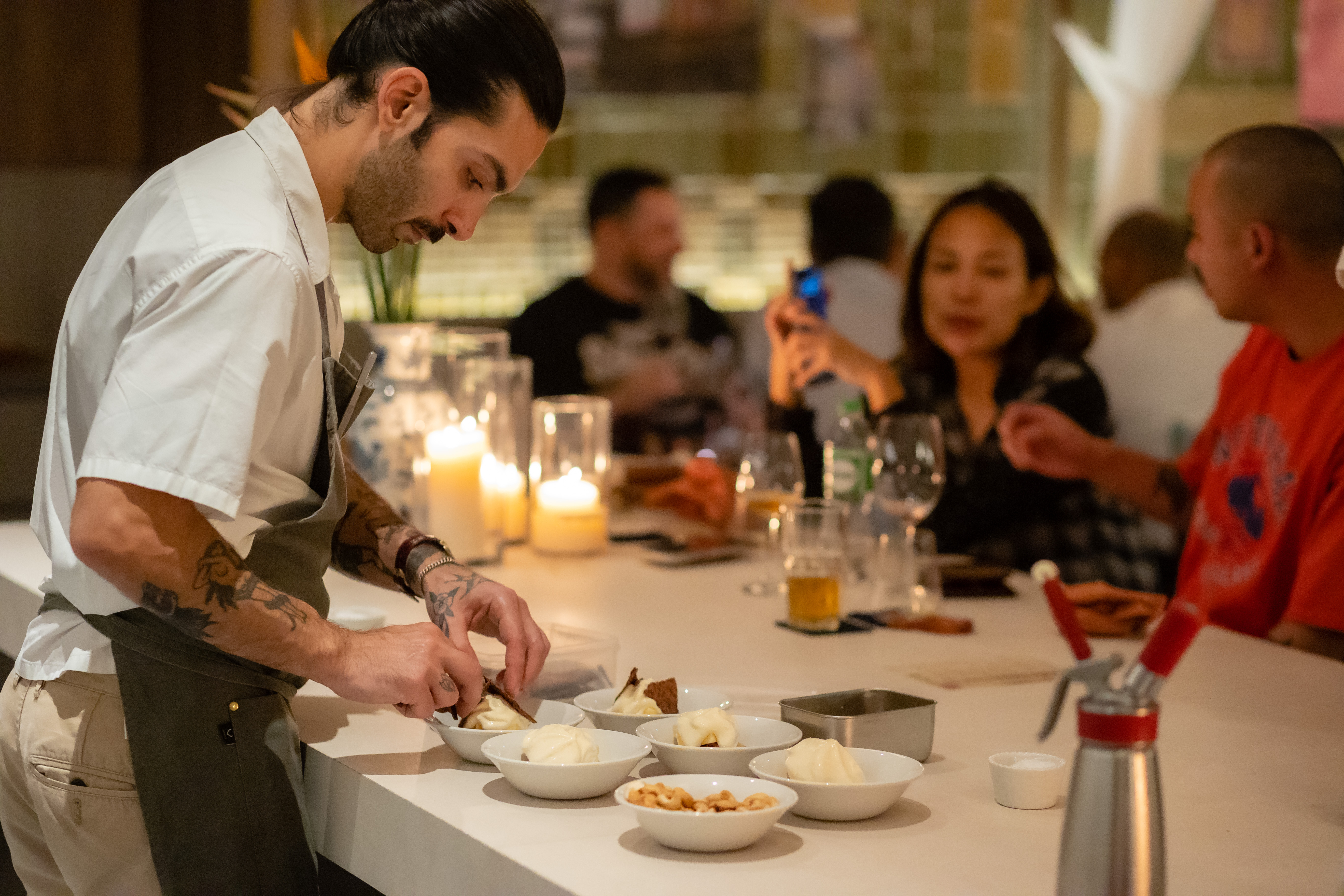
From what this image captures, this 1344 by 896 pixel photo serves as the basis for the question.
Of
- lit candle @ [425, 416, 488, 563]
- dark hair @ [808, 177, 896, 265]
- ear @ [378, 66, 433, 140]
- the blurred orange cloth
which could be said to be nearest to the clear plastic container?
ear @ [378, 66, 433, 140]

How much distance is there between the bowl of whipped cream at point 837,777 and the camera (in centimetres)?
118

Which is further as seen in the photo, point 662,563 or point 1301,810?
point 662,563

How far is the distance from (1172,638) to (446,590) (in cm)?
82

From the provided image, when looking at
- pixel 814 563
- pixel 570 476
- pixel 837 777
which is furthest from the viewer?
pixel 570 476

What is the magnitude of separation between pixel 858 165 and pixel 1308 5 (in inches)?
73.2

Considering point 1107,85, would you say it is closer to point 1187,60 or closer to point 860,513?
point 1187,60

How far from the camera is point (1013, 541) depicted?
289 centimetres

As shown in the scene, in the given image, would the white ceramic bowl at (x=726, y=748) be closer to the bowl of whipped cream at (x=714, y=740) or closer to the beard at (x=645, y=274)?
the bowl of whipped cream at (x=714, y=740)

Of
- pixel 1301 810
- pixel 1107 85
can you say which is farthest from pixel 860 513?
pixel 1107 85

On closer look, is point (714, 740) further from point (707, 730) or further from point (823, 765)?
point (823, 765)

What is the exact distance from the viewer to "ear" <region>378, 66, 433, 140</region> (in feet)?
4.22

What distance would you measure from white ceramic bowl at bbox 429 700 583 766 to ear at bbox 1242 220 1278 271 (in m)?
1.47

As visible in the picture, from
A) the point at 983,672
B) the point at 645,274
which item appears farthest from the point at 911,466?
the point at 645,274

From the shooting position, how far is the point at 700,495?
9.11 feet
